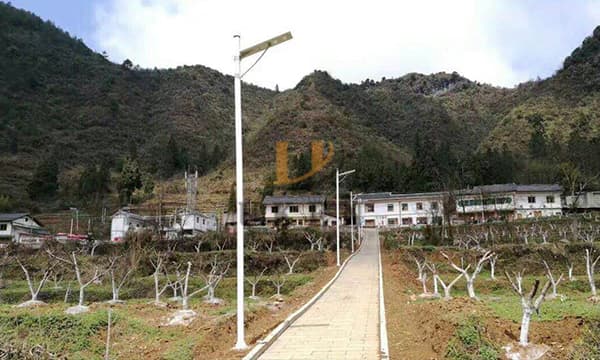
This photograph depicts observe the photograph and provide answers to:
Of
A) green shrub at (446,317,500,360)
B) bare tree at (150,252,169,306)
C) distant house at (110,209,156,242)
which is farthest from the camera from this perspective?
distant house at (110,209,156,242)

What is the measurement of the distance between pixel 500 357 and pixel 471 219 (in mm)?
46043

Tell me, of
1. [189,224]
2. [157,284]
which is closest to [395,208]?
[189,224]

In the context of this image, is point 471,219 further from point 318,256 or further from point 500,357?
point 500,357

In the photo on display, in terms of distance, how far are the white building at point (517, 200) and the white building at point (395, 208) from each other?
3.85m

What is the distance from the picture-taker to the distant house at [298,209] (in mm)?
53344

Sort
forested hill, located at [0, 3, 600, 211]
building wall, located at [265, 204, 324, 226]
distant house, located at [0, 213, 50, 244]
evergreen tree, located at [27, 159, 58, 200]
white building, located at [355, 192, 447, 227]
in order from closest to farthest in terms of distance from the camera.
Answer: distant house, located at [0, 213, 50, 244] < building wall, located at [265, 204, 324, 226] < white building, located at [355, 192, 447, 227] < evergreen tree, located at [27, 159, 58, 200] < forested hill, located at [0, 3, 600, 211]

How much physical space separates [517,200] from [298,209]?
22353 mm

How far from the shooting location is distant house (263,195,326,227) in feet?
175

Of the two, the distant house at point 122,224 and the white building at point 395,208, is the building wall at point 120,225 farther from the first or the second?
the white building at point 395,208

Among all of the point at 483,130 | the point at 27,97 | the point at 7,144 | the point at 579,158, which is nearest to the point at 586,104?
the point at 483,130

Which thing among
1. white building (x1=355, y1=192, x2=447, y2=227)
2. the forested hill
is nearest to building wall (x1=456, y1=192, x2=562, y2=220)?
the forested hill

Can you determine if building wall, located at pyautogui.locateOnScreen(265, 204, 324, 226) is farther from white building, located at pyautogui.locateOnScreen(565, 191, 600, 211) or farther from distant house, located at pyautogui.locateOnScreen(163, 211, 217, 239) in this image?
white building, located at pyautogui.locateOnScreen(565, 191, 600, 211)

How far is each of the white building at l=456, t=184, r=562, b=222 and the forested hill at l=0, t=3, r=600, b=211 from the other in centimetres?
317

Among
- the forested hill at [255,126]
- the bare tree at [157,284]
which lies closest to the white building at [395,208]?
the forested hill at [255,126]
